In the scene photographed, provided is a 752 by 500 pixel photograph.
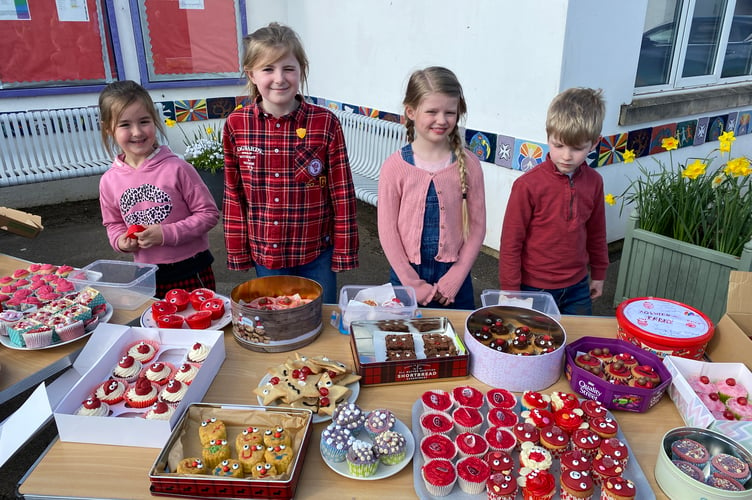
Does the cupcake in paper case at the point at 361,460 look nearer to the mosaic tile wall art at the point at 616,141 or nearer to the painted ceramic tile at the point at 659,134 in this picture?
the mosaic tile wall art at the point at 616,141

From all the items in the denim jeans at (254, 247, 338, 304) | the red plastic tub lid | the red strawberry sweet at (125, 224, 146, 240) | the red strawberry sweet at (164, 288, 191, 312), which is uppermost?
the red strawberry sweet at (125, 224, 146, 240)

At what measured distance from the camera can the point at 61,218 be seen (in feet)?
18.0

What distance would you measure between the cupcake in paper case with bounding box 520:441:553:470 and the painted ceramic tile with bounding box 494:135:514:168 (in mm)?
3025

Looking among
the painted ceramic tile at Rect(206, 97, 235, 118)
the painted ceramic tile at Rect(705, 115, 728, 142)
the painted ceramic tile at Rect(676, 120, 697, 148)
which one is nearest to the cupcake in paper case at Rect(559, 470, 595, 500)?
the painted ceramic tile at Rect(676, 120, 697, 148)

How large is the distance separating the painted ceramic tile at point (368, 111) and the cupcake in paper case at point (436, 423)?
4.38 m

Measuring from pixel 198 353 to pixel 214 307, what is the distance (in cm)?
28

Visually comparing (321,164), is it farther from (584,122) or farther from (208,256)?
(584,122)

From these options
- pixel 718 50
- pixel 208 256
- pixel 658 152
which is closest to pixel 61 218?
pixel 208 256

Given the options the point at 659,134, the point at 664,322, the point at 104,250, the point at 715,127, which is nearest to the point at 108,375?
the point at 664,322

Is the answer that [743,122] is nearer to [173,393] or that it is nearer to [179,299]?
[179,299]

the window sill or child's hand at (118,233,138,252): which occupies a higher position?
the window sill

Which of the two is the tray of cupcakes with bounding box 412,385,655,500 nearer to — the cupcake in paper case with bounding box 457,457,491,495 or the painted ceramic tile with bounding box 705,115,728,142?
the cupcake in paper case with bounding box 457,457,491,495

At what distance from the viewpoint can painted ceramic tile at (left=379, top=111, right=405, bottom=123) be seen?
5.03m

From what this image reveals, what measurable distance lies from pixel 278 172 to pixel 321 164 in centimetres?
18
